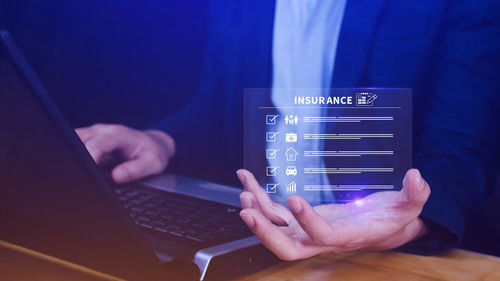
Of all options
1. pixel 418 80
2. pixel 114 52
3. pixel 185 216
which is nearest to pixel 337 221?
pixel 185 216

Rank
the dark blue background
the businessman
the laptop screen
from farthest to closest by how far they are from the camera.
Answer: the dark blue background < the businessman < the laptop screen

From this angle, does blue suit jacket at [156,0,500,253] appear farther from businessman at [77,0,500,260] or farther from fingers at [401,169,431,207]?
fingers at [401,169,431,207]

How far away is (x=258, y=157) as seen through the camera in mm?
548

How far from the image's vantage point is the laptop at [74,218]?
14.8 inches

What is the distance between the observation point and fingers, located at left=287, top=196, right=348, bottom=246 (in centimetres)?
42

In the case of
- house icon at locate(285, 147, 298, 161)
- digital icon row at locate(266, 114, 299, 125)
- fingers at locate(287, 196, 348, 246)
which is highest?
digital icon row at locate(266, 114, 299, 125)

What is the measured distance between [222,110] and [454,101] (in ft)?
1.89

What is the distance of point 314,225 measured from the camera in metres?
0.43

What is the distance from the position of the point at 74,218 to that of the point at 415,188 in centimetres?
32

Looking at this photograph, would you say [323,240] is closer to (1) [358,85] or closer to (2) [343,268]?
(2) [343,268]

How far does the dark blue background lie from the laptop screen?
1.10 metres

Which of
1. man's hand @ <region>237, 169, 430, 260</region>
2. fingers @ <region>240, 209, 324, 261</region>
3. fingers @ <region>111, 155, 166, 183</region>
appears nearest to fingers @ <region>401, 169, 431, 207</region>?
man's hand @ <region>237, 169, 430, 260</region>

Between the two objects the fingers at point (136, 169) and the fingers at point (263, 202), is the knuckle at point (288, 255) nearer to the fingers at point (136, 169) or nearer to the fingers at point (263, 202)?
the fingers at point (263, 202)

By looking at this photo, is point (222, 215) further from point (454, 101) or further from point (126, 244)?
point (454, 101)
